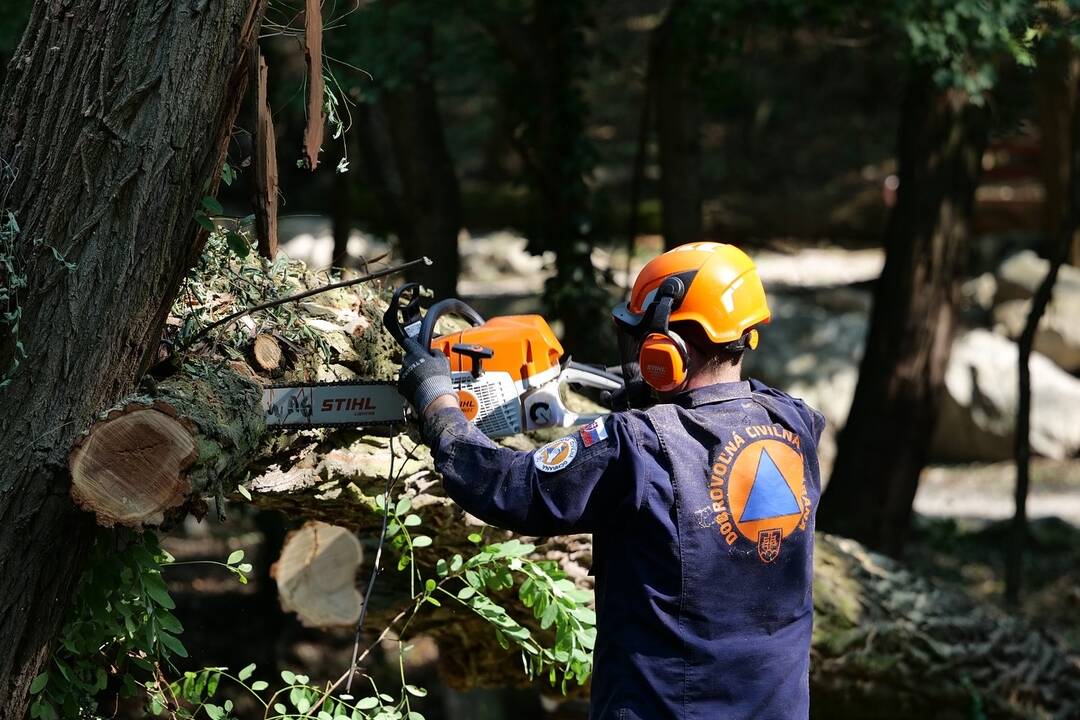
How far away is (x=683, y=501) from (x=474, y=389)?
74cm

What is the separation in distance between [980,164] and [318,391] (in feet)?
19.3

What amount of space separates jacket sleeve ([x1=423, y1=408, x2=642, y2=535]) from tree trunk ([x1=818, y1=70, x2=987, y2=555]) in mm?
5400

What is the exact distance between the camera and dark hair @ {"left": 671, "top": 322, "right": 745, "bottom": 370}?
262 centimetres

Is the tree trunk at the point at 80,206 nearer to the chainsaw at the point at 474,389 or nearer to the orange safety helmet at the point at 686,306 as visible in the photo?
the chainsaw at the point at 474,389

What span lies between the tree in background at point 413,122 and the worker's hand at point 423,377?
3624 mm

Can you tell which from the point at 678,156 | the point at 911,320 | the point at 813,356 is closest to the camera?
the point at 911,320

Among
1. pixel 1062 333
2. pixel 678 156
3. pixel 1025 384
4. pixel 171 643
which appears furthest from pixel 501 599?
pixel 1062 333

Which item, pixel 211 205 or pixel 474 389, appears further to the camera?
pixel 474 389

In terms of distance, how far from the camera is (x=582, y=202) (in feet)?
22.5

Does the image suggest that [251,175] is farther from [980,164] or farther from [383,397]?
[980,164]

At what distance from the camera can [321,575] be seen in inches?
191

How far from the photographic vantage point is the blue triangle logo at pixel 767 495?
8.41 feet

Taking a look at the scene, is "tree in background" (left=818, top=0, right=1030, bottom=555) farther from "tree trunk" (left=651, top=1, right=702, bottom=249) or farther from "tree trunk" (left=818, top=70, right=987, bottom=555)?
"tree trunk" (left=651, top=1, right=702, bottom=249)

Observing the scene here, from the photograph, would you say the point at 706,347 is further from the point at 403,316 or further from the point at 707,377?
the point at 403,316
